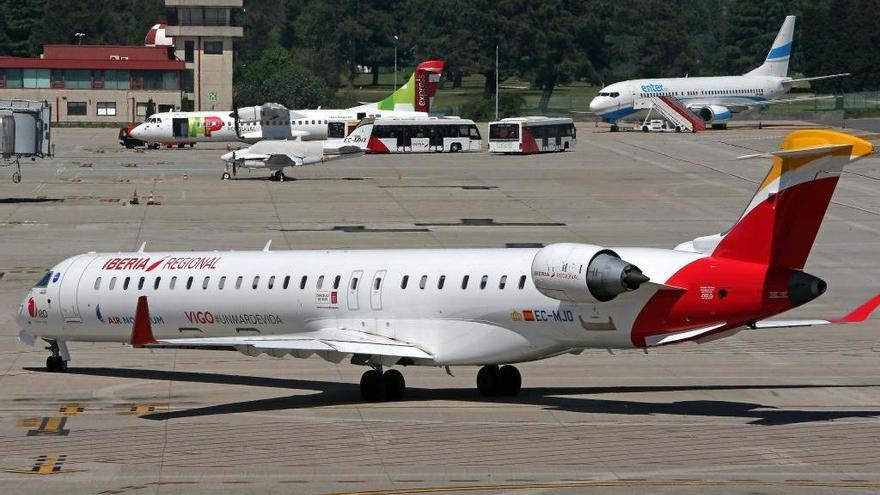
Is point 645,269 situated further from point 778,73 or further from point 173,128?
point 778,73

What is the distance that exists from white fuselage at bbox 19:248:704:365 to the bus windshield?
7459cm

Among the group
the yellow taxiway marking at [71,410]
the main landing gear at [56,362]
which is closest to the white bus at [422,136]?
the main landing gear at [56,362]

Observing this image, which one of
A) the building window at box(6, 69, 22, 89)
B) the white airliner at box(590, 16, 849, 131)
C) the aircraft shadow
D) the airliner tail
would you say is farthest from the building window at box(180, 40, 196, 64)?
the aircraft shadow

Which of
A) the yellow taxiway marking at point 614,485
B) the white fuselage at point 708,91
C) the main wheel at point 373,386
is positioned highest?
the white fuselage at point 708,91

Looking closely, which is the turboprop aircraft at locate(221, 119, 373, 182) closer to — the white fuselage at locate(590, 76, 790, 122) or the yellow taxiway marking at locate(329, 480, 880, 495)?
the white fuselage at locate(590, 76, 790, 122)

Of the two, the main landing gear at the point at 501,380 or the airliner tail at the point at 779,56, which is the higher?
the airliner tail at the point at 779,56

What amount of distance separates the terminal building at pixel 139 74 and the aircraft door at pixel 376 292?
133083 millimetres

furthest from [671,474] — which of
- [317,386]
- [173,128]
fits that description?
[173,128]

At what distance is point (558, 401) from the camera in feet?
97.7

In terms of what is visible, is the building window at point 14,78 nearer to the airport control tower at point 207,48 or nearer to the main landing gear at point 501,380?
the airport control tower at point 207,48

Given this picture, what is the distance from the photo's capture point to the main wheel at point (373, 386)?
29953 mm

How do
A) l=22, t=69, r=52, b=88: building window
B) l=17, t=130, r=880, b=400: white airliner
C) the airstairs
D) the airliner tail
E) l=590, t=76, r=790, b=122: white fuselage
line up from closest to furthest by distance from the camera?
l=17, t=130, r=880, b=400: white airliner, the airstairs, the airliner tail, l=590, t=76, r=790, b=122: white fuselage, l=22, t=69, r=52, b=88: building window

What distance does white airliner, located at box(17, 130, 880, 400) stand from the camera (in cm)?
2655

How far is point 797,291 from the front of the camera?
26328 millimetres
